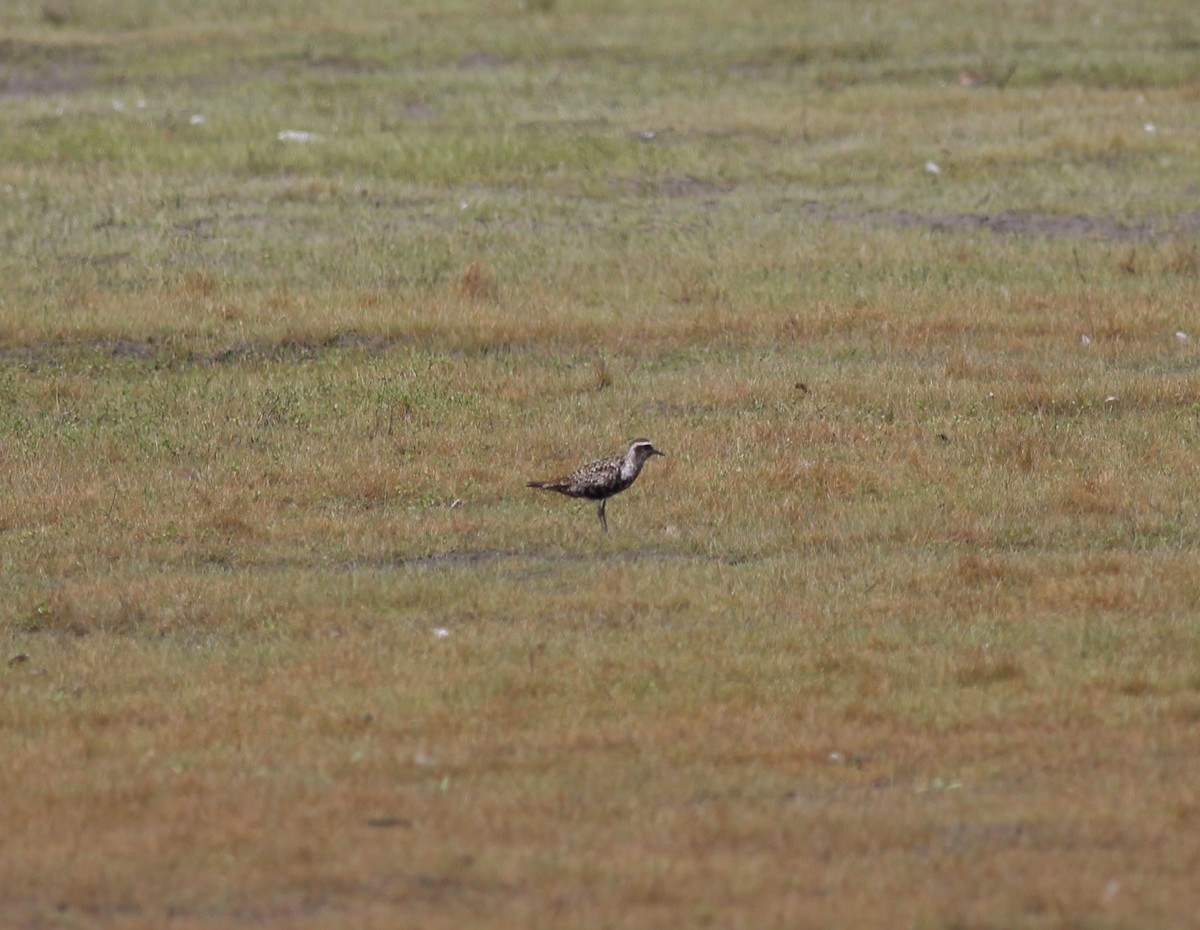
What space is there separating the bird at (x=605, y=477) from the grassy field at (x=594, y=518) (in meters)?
0.30

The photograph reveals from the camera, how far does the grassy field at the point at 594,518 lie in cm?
785

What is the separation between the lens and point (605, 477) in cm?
1245

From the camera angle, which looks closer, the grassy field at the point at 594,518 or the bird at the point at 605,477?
the grassy field at the point at 594,518

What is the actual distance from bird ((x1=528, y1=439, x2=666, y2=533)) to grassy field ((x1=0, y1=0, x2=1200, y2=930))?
0.99 ft

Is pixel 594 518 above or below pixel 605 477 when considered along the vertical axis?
below

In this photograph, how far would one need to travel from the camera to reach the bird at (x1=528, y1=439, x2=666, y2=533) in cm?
1245

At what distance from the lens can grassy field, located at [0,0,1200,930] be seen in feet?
25.8

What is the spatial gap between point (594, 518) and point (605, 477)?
0.65m

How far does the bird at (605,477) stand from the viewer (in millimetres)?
12453

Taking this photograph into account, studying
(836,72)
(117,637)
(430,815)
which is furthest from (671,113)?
(430,815)

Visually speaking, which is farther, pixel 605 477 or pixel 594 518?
pixel 594 518

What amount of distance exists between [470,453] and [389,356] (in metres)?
3.48

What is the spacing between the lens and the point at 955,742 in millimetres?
9102

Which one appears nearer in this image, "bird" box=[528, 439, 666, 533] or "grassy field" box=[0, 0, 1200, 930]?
"grassy field" box=[0, 0, 1200, 930]
